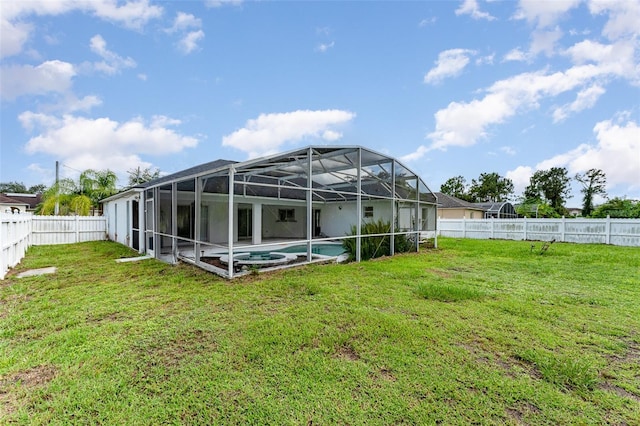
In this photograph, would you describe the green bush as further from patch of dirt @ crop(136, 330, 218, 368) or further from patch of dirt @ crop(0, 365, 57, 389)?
patch of dirt @ crop(0, 365, 57, 389)

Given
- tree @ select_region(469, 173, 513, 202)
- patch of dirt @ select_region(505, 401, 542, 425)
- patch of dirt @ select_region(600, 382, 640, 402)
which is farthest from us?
tree @ select_region(469, 173, 513, 202)

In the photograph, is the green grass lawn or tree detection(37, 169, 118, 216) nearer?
the green grass lawn

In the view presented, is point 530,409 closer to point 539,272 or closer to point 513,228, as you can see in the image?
point 539,272

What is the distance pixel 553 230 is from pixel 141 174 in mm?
38482

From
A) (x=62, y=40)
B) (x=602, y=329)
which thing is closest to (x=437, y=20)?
(x=602, y=329)

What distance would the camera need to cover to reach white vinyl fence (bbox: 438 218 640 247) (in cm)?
1420

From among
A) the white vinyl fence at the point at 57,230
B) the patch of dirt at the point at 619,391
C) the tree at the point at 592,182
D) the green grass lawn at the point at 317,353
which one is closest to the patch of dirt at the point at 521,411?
the green grass lawn at the point at 317,353

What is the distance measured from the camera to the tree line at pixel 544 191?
3262 cm

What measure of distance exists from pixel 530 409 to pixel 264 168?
895cm

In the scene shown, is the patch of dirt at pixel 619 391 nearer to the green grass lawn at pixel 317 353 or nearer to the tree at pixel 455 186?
the green grass lawn at pixel 317 353

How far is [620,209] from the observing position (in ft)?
76.6

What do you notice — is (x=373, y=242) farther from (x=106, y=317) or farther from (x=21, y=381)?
(x=21, y=381)

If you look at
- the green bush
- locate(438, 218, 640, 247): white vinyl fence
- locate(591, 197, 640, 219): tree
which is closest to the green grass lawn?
the green bush

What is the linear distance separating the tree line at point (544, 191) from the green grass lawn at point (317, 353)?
27.0 m
